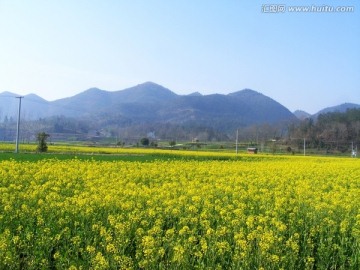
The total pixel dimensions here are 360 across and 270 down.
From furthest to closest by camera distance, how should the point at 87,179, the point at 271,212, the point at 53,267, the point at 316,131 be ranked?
the point at 316,131
the point at 87,179
the point at 271,212
the point at 53,267

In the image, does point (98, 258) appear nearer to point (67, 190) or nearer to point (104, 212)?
point (104, 212)

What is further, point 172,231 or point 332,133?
point 332,133

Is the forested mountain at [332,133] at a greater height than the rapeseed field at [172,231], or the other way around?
the forested mountain at [332,133]

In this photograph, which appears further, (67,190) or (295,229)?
(67,190)

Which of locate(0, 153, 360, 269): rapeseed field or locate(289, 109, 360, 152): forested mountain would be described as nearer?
locate(0, 153, 360, 269): rapeseed field

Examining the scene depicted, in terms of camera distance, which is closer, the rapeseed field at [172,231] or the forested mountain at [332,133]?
the rapeseed field at [172,231]

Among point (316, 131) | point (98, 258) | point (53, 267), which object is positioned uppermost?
point (316, 131)

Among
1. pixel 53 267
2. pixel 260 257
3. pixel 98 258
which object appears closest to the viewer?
pixel 98 258

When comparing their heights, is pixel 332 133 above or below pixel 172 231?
above

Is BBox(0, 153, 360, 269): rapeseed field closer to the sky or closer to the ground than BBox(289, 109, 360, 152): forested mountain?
closer to the ground

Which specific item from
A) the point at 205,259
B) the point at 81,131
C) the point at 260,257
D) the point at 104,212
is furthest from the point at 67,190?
the point at 81,131

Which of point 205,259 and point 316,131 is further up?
point 316,131

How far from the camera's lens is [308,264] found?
747 cm

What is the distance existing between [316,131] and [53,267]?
382ft
